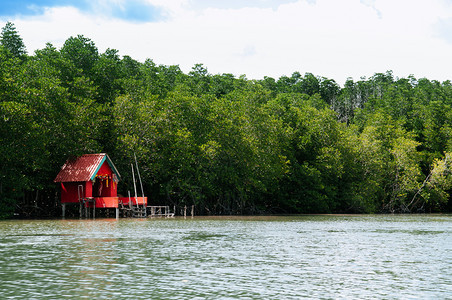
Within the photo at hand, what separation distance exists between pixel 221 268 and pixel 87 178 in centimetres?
3695

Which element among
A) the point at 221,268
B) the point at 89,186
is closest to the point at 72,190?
the point at 89,186

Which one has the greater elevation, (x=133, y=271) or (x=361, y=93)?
(x=361, y=93)

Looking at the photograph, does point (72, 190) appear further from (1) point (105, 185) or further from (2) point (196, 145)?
(2) point (196, 145)

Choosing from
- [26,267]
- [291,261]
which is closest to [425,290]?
[291,261]

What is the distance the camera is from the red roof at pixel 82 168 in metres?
54.2

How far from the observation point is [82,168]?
A: 5500 cm

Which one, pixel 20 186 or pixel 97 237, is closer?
pixel 97 237

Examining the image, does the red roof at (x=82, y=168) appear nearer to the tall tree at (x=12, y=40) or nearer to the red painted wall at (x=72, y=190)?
the red painted wall at (x=72, y=190)

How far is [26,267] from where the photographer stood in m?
18.8

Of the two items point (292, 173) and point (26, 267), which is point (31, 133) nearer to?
point (26, 267)

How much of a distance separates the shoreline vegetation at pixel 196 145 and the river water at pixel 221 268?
2369 cm

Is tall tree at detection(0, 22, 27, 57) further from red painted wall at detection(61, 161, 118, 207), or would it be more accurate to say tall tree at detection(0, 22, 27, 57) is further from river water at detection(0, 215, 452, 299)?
river water at detection(0, 215, 452, 299)

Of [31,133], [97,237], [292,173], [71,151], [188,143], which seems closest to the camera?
[97,237]

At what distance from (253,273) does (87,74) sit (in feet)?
207
